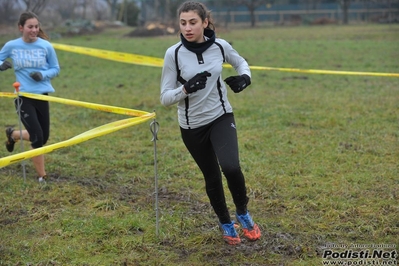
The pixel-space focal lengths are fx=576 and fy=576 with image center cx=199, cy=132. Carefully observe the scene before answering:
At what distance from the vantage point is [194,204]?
6.14 meters

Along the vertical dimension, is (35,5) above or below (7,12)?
above

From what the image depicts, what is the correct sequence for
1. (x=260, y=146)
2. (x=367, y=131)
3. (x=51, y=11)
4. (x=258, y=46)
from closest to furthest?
1. (x=260, y=146)
2. (x=367, y=131)
3. (x=258, y=46)
4. (x=51, y=11)

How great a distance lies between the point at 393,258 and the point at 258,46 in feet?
70.8

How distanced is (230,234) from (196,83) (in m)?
1.44

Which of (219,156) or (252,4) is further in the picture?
(252,4)

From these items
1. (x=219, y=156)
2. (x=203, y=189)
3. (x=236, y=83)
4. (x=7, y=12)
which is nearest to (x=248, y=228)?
(x=219, y=156)

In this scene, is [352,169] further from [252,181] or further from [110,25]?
[110,25]

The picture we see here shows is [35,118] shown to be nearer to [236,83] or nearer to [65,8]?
[236,83]

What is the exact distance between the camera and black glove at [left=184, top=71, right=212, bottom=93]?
441cm

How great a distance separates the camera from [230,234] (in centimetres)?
503

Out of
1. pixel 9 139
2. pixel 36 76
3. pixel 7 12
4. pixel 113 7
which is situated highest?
pixel 113 7

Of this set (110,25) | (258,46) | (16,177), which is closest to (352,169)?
(16,177)

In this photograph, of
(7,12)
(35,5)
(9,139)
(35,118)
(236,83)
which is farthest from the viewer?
(7,12)

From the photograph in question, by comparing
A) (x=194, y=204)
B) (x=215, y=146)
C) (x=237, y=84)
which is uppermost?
(x=237, y=84)
